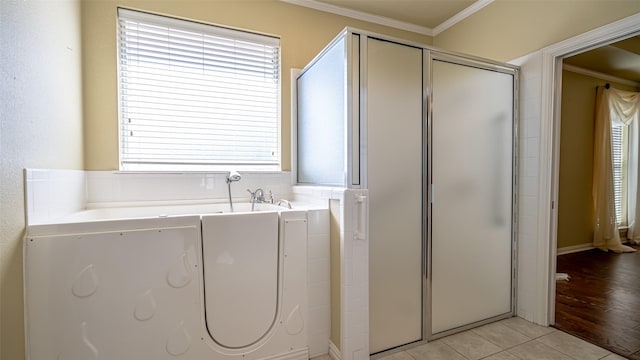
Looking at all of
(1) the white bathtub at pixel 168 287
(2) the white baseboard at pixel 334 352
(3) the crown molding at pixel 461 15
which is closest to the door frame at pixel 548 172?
(3) the crown molding at pixel 461 15

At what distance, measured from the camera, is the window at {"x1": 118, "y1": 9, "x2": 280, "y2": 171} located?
2.17 metres

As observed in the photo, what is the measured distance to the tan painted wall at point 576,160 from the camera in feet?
12.9

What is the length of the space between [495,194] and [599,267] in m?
2.53

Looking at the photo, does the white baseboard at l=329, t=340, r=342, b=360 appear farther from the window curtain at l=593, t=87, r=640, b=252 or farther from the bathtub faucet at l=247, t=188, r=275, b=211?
the window curtain at l=593, t=87, r=640, b=252

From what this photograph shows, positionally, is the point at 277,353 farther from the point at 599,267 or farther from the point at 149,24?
the point at 599,267

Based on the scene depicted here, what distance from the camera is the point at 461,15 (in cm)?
278

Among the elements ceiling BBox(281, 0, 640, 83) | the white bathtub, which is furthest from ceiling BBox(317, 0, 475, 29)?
the white bathtub

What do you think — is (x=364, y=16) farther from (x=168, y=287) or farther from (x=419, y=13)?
(x=168, y=287)

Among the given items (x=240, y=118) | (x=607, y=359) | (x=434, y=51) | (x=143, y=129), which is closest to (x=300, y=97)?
(x=240, y=118)

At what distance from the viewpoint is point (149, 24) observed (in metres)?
2.18

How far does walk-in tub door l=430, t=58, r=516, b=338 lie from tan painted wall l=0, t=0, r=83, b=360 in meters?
2.17

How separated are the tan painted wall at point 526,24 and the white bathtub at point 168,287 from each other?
7.27 feet

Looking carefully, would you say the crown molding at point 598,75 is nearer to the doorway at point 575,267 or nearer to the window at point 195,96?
the doorway at point 575,267

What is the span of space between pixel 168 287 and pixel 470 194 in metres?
2.04
